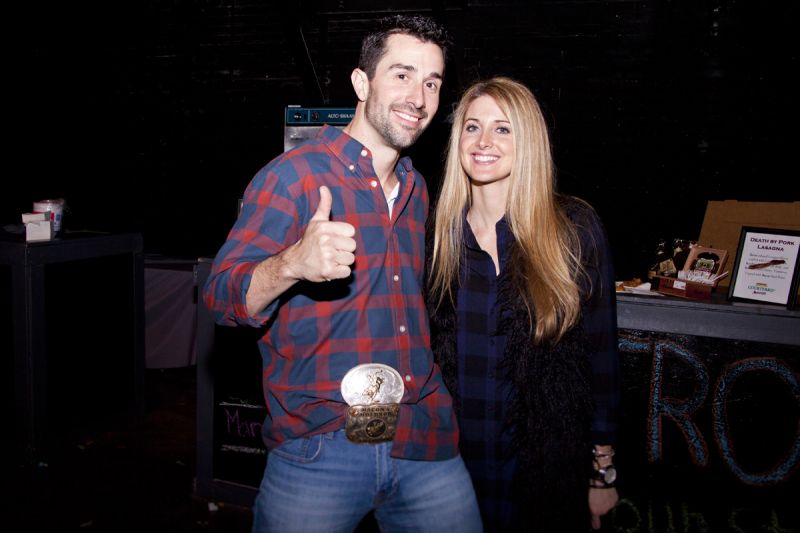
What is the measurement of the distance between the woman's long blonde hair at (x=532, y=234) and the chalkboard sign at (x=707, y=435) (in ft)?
3.13

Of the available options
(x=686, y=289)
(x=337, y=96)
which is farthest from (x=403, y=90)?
(x=337, y=96)

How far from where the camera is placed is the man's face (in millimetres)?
1548

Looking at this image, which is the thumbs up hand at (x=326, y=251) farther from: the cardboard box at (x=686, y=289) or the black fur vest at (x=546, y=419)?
the cardboard box at (x=686, y=289)

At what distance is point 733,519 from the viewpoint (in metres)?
2.30

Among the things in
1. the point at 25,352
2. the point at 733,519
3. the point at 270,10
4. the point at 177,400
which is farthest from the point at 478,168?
the point at 270,10

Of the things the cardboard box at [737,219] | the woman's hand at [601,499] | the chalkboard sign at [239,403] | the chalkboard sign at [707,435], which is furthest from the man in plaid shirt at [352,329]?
the cardboard box at [737,219]

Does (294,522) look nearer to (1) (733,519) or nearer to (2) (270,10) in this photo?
(1) (733,519)

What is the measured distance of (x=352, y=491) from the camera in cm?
136

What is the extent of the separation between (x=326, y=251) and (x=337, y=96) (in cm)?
406

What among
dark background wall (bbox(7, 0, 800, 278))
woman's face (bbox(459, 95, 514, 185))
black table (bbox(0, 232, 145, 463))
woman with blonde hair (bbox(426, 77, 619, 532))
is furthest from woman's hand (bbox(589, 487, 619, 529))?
black table (bbox(0, 232, 145, 463))

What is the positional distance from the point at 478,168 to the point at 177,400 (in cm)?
340

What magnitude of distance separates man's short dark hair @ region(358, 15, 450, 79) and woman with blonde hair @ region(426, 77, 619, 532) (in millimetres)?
242

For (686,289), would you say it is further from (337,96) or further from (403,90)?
(337,96)

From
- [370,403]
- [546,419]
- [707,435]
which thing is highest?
[370,403]
